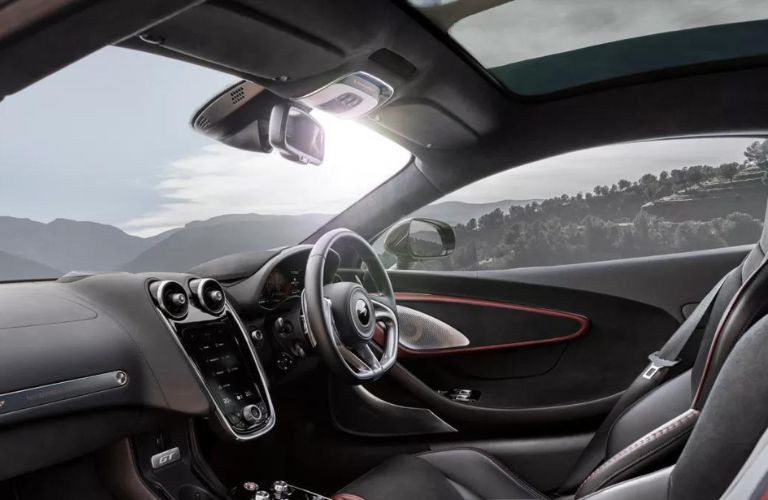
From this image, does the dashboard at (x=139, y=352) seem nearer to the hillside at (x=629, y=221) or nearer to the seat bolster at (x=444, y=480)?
the seat bolster at (x=444, y=480)

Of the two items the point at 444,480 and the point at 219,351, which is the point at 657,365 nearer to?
the point at 444,480

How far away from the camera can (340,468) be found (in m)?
2.55

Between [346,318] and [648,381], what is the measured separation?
3.14 feet

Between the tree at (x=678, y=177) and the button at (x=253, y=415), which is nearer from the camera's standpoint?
the button at (x=253, y=415)

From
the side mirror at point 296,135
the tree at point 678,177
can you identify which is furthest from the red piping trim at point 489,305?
the side mirror at point 296,135

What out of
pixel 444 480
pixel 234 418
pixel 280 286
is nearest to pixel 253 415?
pixel 234 418

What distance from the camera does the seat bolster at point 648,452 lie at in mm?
1570

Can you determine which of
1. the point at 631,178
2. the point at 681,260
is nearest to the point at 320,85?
the point at 631,178

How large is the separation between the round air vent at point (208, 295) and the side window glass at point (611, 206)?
99cm

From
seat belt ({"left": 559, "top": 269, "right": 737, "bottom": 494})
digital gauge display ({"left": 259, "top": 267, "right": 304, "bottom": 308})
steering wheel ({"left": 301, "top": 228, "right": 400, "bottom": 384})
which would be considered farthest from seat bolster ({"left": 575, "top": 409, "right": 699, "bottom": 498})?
digital gauge display ({"left": 259, "top": 267, "right": 304, "bottom": 308})

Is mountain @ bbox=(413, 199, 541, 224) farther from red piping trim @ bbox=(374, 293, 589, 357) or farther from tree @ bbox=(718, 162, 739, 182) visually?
tree @ bbox=(718, 162, 739, 182)

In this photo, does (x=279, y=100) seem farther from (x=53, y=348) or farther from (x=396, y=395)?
(x=396, y=395)

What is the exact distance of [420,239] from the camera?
2832 millimetres

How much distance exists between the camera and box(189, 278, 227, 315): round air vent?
1931 millimetres
